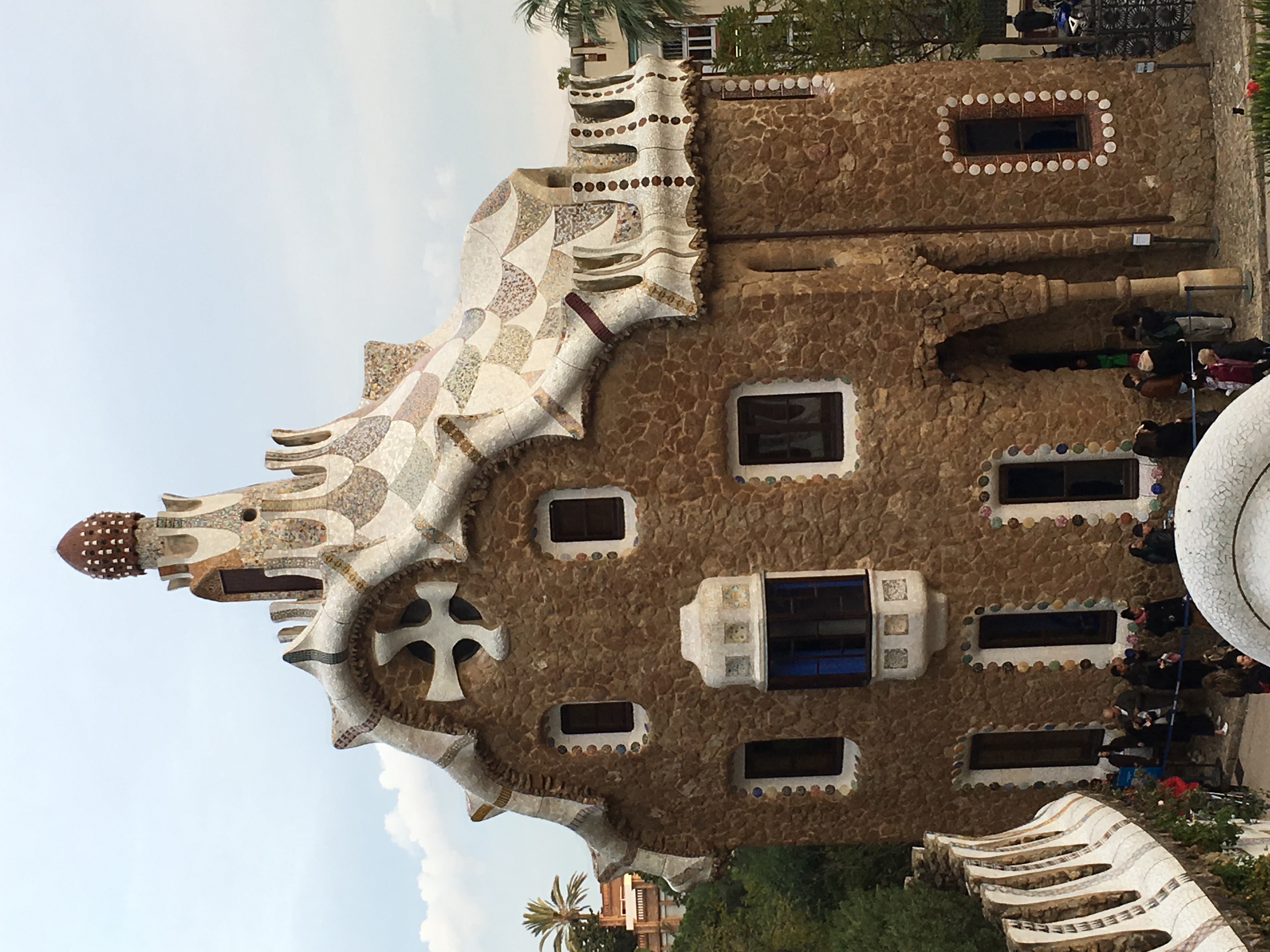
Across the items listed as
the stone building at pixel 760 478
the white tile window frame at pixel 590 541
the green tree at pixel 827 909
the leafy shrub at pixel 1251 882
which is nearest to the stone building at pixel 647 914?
the green tree at pixel 827 909

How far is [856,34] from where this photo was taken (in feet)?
61.5

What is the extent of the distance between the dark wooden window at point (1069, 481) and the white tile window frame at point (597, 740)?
4.52 metres

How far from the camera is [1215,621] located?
340 inches

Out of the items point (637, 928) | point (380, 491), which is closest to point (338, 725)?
point (380, 491)

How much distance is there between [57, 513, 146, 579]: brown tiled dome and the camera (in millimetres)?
12484

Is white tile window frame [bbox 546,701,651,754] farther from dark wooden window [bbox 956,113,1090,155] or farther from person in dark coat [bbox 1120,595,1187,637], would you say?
dark wooden window [bbox 956,113,1090,155]

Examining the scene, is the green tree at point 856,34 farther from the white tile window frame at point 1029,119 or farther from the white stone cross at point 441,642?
the white stone cross at point 441,642

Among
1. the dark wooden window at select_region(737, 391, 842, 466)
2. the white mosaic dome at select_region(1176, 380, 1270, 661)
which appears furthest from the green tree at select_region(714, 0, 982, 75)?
the white mosaic dome at select_region(1176, 380, 1270, 661)

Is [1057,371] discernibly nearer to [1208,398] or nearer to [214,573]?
[1208,398]

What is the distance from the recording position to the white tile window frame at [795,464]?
1153 cm

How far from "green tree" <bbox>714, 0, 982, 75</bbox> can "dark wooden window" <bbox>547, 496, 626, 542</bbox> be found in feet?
31.0

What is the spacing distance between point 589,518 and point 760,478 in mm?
1788

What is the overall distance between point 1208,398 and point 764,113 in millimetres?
5225

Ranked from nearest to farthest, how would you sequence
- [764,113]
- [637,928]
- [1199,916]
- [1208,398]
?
[1199,916]
[1208,398]
[764,113]
[637,928]
